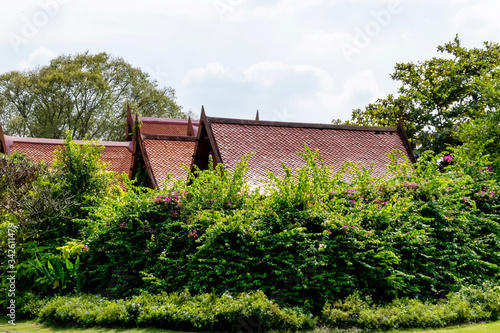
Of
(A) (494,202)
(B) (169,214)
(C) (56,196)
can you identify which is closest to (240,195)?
(B) (169,214)

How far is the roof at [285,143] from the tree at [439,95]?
39.3 ft

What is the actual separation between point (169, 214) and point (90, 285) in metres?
2.57

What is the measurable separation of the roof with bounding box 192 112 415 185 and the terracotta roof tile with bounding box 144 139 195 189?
1536 mm

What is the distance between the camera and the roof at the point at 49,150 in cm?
2577

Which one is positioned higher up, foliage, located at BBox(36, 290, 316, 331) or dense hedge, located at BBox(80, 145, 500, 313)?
dense hedge, located at BBox(80, 145, 500, 313)

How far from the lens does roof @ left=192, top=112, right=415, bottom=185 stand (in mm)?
17094

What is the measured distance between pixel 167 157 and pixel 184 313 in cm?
1180

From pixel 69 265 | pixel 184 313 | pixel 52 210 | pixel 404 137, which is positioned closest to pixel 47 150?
pixel 52 210

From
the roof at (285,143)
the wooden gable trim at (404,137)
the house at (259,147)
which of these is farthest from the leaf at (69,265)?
the wooden gable trim at (404,137)

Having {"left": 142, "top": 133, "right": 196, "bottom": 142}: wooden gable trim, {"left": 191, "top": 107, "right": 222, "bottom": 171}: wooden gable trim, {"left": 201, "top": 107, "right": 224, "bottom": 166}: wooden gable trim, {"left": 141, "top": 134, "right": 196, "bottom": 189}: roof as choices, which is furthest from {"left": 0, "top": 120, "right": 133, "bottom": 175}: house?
{"left": 201, "top": 107, "right": 224, "bottom": 166}: wooden gable trim

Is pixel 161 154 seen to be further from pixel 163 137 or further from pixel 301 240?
pixel 301 240

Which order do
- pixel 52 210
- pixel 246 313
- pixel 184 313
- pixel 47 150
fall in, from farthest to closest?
pixel 47 150 < pixel 52 210 < pixel 184 313 < pixel 246 313

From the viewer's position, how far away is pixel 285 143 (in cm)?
1875

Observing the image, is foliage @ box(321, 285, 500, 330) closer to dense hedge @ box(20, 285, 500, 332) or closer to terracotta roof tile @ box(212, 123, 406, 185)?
dense hedge @ box(20, 285, 500, 332)
